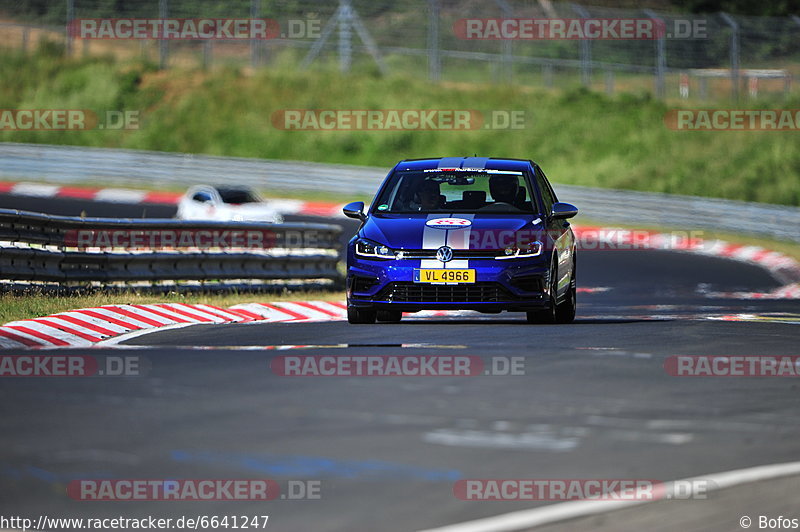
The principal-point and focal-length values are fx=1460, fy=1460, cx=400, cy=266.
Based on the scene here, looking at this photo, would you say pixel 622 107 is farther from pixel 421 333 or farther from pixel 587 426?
pixel 587 426

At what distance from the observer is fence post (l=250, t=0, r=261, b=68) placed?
138ft

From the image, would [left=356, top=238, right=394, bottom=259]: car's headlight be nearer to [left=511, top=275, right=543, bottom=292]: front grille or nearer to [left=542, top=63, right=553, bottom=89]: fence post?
[left=511, top=275, right=543, bottom=292]: front grille

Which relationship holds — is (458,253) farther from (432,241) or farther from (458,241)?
(432,241)

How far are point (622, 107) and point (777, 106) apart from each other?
5166 millimetres

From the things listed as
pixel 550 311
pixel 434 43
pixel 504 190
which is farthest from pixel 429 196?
pixel 434 43

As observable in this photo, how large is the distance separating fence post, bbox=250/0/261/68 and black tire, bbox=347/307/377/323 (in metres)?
29.8

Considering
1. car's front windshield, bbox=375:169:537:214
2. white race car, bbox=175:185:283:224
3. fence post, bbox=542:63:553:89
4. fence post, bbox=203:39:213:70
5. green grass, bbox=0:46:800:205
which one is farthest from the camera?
fence post, bbox=203:39:213:70

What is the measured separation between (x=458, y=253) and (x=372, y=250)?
2.59 ft

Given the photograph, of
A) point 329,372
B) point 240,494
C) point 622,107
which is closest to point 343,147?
point 622,107

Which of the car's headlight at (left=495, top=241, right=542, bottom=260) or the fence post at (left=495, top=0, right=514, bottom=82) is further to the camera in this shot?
the fence post at (left=495, top=0, right=514, bottom=82)

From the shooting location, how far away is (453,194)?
14.1m

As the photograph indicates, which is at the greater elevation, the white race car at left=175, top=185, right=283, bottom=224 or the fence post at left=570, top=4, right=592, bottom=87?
the fence post at left=570, top=4, right=592, bottom=87

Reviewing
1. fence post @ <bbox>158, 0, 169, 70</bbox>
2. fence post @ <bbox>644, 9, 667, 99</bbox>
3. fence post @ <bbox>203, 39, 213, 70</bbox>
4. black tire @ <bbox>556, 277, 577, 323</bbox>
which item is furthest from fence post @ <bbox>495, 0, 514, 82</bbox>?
black tire @ <bbox>556, 277, 577, 323</bbox>

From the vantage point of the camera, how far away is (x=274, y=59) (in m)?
50.7
